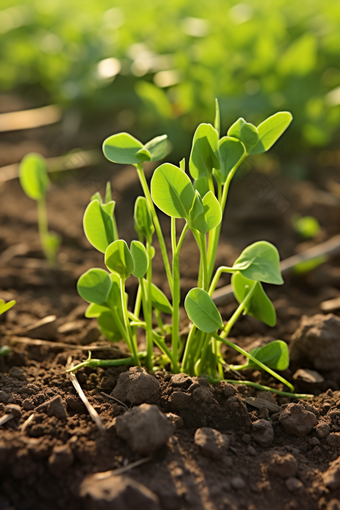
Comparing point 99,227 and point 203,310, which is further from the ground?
point 99,227

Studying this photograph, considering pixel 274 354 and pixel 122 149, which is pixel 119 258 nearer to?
pixel 122 149

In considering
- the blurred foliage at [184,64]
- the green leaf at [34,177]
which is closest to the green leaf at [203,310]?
the green leaf at [34,177]

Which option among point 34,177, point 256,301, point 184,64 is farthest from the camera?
point 184,64

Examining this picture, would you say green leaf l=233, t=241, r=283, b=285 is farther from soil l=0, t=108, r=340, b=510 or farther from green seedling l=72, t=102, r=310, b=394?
soil l=0, t=108, r=340, b=510

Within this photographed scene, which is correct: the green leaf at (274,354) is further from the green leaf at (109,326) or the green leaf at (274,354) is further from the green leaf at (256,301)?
the green leaf at (109,326)

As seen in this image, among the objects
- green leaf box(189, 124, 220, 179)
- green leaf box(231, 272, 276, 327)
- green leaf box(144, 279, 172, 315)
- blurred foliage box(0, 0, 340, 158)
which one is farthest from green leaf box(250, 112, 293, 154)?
blurred foliage box(0, 0, 340, 158)

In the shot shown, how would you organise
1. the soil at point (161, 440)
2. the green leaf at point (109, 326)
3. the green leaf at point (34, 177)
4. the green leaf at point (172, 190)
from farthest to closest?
the green leaf at point (34, 177), the green leaf at point (109, 326), the green leaf at point (172, 190), the soil at point (161, 440)

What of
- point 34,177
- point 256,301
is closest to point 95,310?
point 256,301
